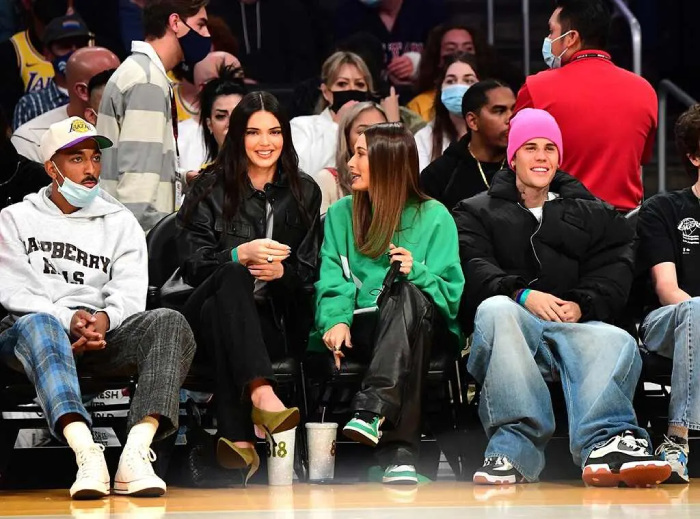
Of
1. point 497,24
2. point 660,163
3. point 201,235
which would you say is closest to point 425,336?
point 201,235

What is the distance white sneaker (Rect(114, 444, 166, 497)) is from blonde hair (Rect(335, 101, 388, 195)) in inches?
84.3

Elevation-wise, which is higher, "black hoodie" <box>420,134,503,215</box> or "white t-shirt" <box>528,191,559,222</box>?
"black hoodie" <box>420,134,503,215</box>

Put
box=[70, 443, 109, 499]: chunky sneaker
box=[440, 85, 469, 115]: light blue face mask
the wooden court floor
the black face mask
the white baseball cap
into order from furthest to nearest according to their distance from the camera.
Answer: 1. box=[440, 85, 469, 115]: light blue face mask
2. the black face mask
3. the white baseball cap
4. box=[70, 443, 109, 499]: chunky sneaker
5. the wooden court floor

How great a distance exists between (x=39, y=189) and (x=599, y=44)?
104 inches

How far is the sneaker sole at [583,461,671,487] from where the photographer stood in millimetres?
5250

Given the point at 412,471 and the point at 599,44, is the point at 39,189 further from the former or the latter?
the point at 599,44

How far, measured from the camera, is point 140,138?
21.3 feet

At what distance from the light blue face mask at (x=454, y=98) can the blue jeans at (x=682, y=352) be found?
8.11 ft

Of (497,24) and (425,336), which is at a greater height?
(497,24)

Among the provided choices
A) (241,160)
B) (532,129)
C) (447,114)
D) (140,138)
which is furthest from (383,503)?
(447,114)

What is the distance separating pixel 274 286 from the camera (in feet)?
19.5

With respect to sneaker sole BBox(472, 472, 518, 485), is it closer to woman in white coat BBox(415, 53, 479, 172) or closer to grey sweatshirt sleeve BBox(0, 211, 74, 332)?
grey sweatshirt sleeve BBox(0, 211, 74, 332)

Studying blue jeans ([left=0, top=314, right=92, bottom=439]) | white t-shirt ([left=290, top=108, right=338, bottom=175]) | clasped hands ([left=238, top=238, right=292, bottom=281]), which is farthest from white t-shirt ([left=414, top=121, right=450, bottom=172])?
blue jeans ([left=0, top=314, right=92, bottom=439])

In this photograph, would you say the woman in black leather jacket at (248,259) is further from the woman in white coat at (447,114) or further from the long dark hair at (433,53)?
the long dark hair at (433,53)
